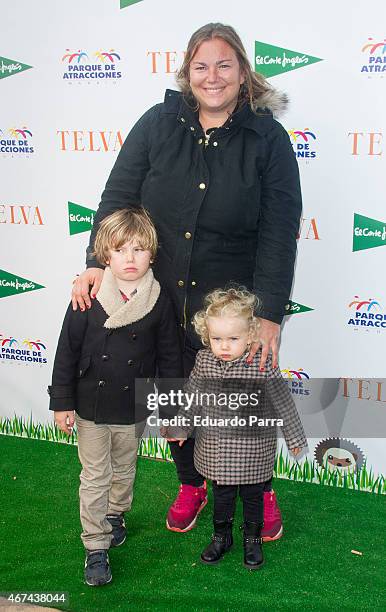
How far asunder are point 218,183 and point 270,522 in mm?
1393

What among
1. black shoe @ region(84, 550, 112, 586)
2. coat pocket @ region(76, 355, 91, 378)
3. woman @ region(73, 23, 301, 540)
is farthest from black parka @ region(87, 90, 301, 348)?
black shoe @ region(84, 550, 112, 586)

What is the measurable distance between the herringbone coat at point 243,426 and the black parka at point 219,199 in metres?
0.21

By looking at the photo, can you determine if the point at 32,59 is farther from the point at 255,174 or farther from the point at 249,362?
the point at 249,362

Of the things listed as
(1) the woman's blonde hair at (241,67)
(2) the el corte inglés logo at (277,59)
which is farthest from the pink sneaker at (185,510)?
(2) the el corte inglés logo at (277,59)

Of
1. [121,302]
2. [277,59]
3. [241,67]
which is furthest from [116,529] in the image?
[277,59]

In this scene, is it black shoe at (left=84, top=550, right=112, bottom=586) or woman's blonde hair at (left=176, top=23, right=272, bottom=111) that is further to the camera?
black shoe at (left=84, top=550, right=112, bottom=586)

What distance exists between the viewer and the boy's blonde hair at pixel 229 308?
2.49m

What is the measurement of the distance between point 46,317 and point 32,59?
1.31 metres

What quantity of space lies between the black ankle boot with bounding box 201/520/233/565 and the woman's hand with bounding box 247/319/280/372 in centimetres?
67

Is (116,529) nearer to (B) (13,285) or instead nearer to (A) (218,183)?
(A) (218,183)

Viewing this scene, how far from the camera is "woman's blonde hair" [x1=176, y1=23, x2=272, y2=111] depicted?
8.16 ft

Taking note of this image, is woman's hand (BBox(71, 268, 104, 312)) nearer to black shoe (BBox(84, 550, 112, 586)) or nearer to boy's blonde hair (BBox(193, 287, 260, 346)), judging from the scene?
boy's blonde hair (BBox(193, 287, 260, 346))

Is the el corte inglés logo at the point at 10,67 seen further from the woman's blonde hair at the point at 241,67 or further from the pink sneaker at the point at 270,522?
the pink sneaker at the point at 270,522

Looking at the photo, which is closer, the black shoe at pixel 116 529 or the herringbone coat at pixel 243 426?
the herringbone coat at pixel 243 426
